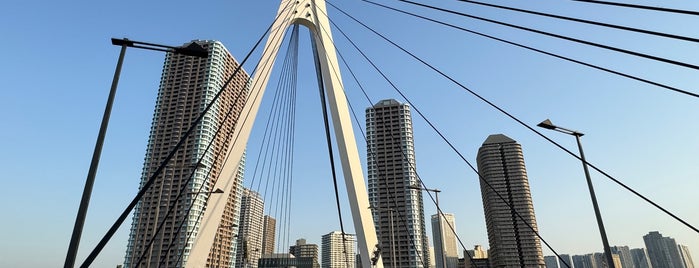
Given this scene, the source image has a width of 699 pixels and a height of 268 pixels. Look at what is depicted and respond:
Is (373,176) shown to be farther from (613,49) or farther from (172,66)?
(613,49)

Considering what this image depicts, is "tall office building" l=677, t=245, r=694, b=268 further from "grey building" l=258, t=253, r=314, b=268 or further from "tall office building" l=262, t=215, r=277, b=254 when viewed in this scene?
"tall office building" l=262, t=215, r=277, b=254

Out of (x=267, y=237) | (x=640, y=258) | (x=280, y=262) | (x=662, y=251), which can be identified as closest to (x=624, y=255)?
Answer: (x=640, y=258)

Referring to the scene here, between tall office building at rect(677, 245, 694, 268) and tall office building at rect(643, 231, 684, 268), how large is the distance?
1301 mm

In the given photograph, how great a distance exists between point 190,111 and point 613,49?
69.0m

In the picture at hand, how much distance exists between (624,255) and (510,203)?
106m

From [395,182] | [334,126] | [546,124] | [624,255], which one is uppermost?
[395,182]

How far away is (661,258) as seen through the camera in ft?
486

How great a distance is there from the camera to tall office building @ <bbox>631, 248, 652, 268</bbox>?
15825 centimetres

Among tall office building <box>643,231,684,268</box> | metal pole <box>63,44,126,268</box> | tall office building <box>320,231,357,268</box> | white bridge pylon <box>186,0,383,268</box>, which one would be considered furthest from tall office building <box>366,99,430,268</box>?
tall office building <box>643,231,684,268</box>

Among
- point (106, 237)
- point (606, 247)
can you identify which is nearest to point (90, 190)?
point (106, 237)

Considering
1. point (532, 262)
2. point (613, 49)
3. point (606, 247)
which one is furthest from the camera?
point (532, 262)

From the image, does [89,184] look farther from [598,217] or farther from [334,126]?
[598,217]

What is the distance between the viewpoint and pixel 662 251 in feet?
487

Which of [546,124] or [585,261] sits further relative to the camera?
[585,261]
